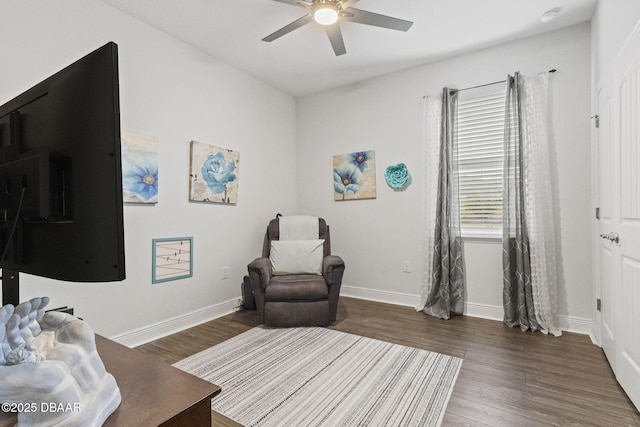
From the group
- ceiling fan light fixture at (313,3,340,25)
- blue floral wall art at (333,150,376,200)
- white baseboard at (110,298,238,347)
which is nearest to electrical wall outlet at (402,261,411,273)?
blue floral wall art at (333,150,376,200)

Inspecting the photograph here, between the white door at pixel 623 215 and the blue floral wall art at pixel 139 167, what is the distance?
10.7 feet

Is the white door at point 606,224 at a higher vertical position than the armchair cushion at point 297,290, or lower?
higher

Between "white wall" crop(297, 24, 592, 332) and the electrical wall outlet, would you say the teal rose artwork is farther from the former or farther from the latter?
the electrical wall outlet

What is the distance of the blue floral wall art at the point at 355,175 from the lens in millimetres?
3820

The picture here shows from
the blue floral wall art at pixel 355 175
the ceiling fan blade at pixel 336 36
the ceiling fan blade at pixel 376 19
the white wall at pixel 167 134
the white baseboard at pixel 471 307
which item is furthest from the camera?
the blue floral wall art at pixel 355 175

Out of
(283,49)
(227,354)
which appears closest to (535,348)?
(227,354)

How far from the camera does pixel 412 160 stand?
355 cm

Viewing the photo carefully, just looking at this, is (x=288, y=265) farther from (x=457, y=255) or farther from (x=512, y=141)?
(x=512, y=141)

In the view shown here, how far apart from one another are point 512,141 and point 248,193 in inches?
110

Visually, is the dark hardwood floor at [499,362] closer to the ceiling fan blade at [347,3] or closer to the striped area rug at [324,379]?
the striped area rug at [324,379]

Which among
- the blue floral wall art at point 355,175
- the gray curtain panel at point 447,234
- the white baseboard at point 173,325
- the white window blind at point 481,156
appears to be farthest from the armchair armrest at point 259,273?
the white window blind at point 481,156

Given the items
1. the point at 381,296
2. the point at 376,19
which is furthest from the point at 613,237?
the point at 381,296

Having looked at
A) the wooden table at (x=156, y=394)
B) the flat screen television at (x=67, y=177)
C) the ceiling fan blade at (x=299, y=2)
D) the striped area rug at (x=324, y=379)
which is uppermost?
the ceiling fan blade at (x=299, y=2)

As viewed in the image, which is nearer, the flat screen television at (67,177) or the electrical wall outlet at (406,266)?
the flat screen television at (67,177)
